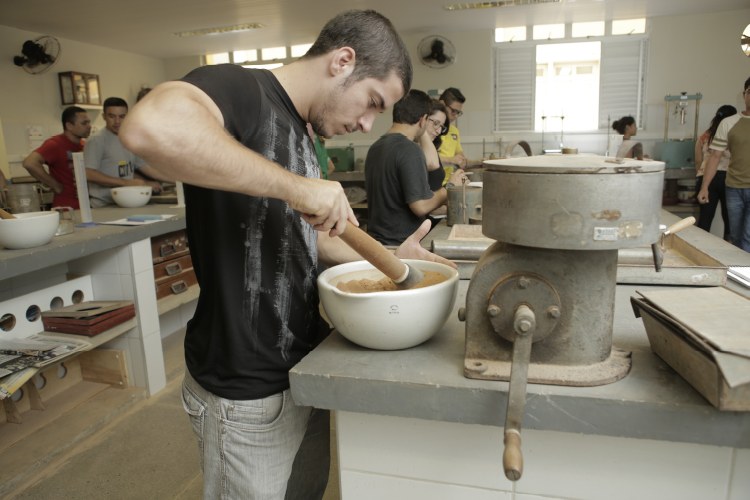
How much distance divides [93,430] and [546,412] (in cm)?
253

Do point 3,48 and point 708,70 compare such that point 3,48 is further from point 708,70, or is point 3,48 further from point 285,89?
point 708,70

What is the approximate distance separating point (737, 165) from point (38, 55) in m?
7.63

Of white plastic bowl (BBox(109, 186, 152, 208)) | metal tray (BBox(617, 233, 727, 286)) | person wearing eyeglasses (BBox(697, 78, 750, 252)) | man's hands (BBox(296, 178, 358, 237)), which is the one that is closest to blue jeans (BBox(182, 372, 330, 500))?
man's hands (BBox(296, 178, 358, 237))

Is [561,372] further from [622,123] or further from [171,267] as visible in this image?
[622,123]


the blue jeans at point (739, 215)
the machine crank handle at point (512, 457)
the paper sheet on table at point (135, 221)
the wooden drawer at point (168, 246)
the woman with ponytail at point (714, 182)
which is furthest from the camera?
the woman with ponytail at point (714, 182)

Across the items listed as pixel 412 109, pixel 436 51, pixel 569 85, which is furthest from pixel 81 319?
pixel 569 85

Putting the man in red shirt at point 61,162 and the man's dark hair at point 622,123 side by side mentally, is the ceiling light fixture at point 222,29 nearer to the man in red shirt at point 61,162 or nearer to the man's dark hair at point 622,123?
the man in red shirt at point 61,162

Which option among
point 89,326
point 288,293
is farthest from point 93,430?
point 288,293

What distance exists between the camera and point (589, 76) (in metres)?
7.30

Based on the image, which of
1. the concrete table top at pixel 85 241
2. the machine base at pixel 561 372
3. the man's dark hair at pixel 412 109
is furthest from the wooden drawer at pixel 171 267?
the machine base at pixel 561 372

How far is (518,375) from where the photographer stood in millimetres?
828

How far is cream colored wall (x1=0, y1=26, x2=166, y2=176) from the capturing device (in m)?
6.55

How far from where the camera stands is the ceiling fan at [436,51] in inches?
291

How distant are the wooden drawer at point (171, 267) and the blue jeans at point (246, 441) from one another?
215 centimetres
